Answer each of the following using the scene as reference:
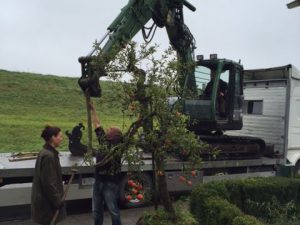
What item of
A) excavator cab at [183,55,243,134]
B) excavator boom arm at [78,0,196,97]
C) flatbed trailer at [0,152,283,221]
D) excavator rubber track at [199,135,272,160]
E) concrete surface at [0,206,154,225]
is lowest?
concrete surface at [0,206,154,225]

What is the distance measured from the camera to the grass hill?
1788cm

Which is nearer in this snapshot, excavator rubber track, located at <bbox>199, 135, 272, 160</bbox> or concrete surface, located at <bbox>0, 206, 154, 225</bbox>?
concrete surface, located at <bbox>0, 206, 154, 225</bbox>

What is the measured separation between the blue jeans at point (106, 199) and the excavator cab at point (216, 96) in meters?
5.05

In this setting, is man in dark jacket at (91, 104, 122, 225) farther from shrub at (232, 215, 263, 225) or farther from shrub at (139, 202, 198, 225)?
shrub at (232, 215, 263, 225)

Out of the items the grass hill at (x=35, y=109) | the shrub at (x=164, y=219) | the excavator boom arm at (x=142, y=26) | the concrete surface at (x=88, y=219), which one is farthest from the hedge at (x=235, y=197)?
the grass hill at (x=35, y=109)

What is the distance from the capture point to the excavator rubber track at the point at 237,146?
12.0 meters

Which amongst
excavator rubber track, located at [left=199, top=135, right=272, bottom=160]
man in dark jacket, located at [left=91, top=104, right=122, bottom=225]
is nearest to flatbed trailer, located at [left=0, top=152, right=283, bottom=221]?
man in dark jacket, located at [left=91, top=104, right=122, bottom=225]

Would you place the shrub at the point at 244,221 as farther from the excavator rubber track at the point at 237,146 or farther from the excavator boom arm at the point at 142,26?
the excavator rubber track at the point at 237,146

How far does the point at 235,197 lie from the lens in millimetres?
7914

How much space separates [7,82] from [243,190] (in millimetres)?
28788

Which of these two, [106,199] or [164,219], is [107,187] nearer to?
[106,199]

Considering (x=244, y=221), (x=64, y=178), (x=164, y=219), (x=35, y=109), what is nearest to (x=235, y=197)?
(x=244, y=221)

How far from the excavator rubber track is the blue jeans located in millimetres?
5191

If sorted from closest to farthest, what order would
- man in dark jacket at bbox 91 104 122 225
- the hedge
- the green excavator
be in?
the hedge → man in dark jacket at bbox 91 104 122 225 → the green excavator
